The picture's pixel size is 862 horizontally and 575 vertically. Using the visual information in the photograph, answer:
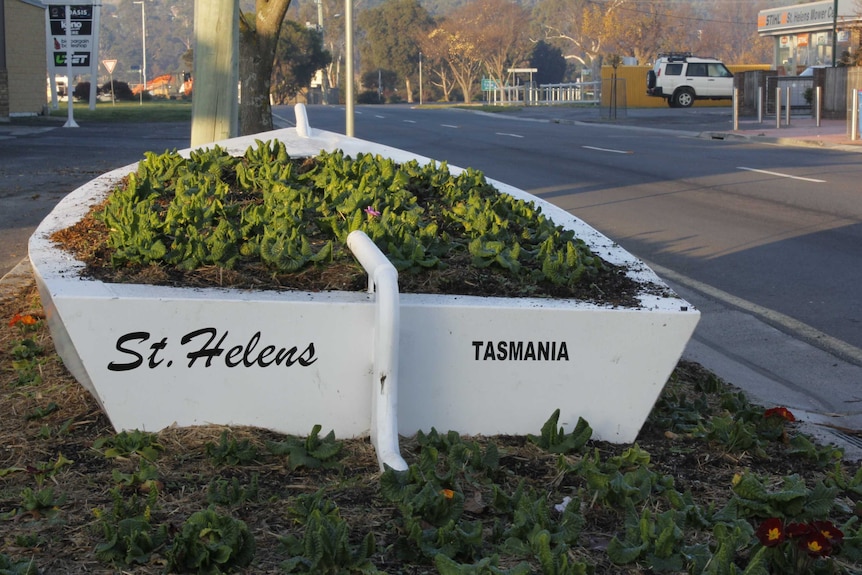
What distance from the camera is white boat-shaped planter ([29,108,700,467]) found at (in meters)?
3.40

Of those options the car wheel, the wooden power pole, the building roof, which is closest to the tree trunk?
the wooden power pole

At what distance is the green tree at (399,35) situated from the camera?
3588 inches

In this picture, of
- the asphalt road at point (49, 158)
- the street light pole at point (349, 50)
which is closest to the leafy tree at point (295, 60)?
the asphalt road at point (49, 158)

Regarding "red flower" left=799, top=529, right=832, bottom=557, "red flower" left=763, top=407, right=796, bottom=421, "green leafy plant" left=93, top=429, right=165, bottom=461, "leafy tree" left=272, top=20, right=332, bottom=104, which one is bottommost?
"red flower" left=799, top=529, right=832, bottom=557

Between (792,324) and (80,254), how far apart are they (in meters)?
4.57

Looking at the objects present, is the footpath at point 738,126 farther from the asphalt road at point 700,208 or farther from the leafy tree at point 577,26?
the leafy tree at point 577,26

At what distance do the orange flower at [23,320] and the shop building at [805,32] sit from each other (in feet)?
134

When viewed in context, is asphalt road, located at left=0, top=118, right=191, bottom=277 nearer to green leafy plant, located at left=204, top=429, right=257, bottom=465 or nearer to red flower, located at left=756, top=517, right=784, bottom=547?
green leafy plant, located at left=204, top=429, right=257, bottom=465

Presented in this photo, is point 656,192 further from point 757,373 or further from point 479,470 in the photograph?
point 479,470


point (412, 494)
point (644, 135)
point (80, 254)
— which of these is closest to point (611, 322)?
point (412, 494)

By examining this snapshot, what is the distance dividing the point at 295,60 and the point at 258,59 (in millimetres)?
66711

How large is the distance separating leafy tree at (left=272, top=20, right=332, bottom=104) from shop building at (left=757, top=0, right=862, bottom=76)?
38.1m

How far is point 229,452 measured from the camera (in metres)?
3.37

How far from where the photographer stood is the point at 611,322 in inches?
142
